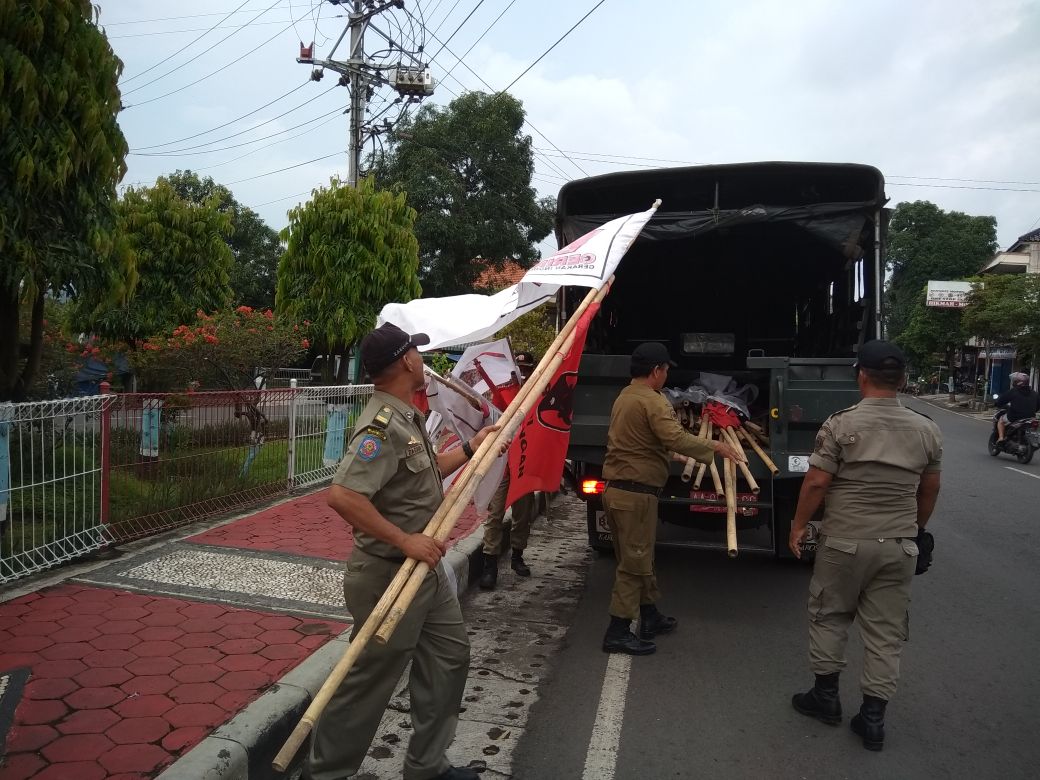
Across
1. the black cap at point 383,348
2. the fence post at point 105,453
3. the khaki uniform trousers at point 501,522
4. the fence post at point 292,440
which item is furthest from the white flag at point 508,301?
the fence post at point 292,440

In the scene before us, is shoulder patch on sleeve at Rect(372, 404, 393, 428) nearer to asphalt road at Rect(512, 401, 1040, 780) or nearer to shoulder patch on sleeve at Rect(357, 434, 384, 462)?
shoulder patch on sleeve at Rect(357, 434, 384, 462)

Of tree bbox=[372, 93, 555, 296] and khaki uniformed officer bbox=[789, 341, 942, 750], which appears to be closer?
khaki uniformed officer bbox=[789, 341, 942, 750]

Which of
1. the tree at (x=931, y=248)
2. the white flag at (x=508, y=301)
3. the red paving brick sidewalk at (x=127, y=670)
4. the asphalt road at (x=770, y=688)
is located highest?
the tree at (x=931, y=248)

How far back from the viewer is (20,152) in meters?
4.38

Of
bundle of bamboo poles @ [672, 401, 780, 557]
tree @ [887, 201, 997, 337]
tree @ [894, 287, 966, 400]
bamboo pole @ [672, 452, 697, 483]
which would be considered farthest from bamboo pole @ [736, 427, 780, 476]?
tree @ [887, 201, 997, 337]

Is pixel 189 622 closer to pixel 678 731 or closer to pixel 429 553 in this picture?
pixel 429 553

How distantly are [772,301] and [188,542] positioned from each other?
Answer: 571 cm

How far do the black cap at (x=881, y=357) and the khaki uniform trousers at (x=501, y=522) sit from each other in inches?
99.6

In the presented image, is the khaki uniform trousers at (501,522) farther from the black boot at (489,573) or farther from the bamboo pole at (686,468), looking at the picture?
the bamboo pole at (686,468)

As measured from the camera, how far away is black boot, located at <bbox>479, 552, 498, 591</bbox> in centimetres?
554

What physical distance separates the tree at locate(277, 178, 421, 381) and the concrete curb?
10.1 m

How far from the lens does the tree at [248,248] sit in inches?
1074

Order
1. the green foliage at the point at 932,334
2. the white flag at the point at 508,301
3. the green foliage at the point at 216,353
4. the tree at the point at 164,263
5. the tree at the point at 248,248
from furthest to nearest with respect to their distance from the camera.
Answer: the green foliage at the point at 932,334 → the tree at the point at 248,248 → the tree at the point at 164,263 → the green foliage at the point at 216,353 → the white flag at the point at 508,301

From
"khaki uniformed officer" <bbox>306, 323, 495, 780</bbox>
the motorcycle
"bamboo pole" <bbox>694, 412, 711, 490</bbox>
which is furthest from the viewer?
the motorcycle
